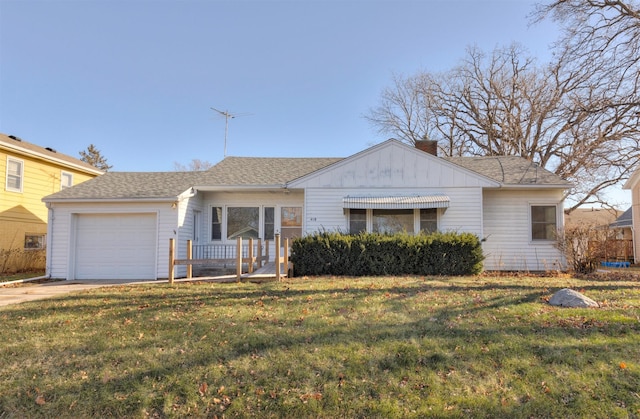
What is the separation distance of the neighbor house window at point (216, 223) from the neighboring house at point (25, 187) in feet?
27.0

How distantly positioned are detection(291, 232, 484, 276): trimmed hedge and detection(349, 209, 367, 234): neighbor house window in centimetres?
233

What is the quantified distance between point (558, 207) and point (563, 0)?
7.19 meters

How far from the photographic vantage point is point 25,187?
15461 millimetres

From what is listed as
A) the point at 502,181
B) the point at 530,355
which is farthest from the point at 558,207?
the point at 530,355

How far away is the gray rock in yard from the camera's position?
240 inches

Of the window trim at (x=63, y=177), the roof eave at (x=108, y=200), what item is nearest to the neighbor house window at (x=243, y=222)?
the roof eave at (x=108, y=200)

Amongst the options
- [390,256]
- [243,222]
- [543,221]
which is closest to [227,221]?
[243,222]

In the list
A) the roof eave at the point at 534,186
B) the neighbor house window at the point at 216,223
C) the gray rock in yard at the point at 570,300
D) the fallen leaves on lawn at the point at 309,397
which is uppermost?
the roof eave at the point at 534,186

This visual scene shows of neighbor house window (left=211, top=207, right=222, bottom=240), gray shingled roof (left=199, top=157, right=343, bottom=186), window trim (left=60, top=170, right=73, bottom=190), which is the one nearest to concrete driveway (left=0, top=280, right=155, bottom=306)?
neighbor house window (left=211, top=207, right=222, bottom=240)

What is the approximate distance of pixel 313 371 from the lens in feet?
14.0

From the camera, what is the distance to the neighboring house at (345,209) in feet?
40.4

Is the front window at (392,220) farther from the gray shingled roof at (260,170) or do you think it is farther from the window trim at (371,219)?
the gray shingled roof at (260,170)

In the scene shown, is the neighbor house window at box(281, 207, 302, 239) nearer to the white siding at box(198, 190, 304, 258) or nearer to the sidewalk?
the white siding at box(198, 190, 304, 258)

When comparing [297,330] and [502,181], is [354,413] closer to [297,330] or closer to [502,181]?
[297,330]
